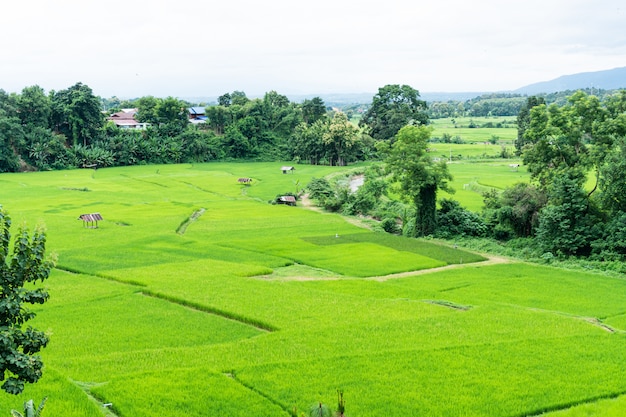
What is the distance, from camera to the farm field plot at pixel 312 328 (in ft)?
43.1

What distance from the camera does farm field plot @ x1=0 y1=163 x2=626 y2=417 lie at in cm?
1312

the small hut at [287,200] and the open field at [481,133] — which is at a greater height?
the open field at [481,133]

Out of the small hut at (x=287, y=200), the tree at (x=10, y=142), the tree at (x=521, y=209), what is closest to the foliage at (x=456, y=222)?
the tree at (x=521, y=209)

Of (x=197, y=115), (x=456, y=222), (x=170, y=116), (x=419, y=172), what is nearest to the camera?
(x=419, y=172)

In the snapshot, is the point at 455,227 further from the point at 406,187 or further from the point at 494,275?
the point at 494,275

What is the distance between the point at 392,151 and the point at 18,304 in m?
29.1

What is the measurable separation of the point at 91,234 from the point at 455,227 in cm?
2079

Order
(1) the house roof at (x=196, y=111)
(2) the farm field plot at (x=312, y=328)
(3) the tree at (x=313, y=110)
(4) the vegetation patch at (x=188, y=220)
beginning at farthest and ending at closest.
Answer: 1. (1) the house roof at (x=196, y=111)
2. (3) the tree at (x=313, y=110)
3. (4) the vegetation patch at (x=188, y=220)
4. (2) the farm field plot at (x=312, y=328)

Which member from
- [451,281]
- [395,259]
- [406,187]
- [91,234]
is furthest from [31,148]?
[451,281]

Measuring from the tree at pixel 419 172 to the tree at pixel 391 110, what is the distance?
5295cm

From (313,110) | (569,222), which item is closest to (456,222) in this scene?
(569,222)

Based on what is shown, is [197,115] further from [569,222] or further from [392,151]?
[569,222]

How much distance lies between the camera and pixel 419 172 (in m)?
35.5

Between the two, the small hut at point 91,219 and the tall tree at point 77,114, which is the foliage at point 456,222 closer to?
the small hut at point 91,219
